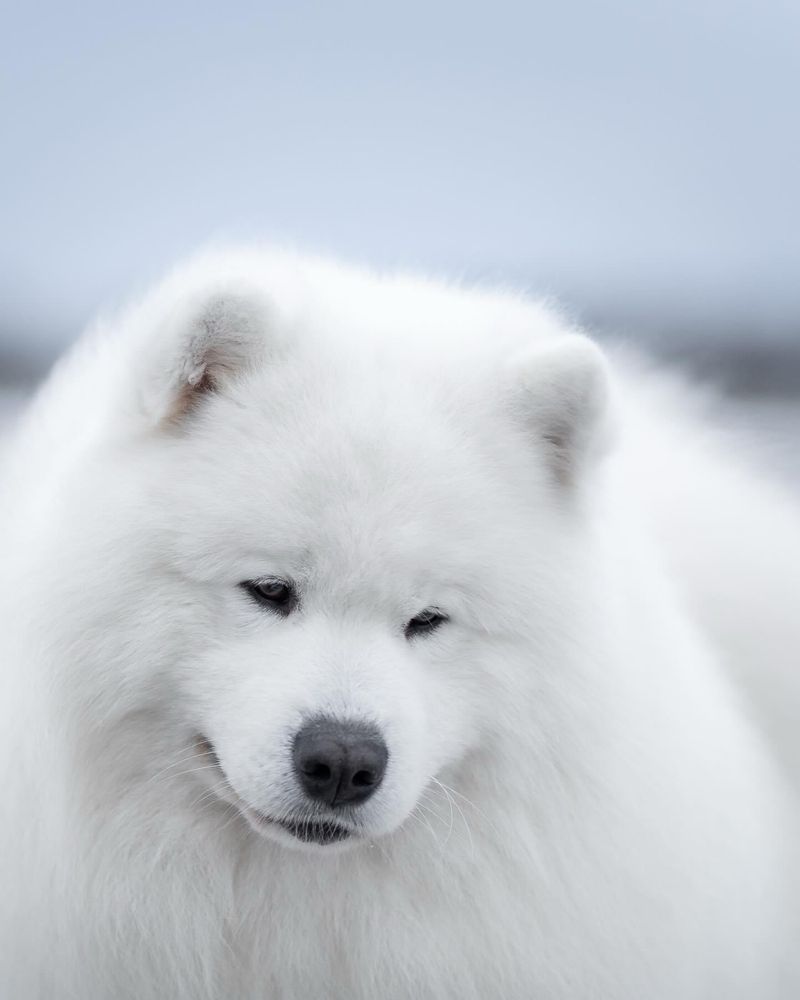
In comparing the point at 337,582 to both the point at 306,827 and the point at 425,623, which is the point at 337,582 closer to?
the point at 425,623

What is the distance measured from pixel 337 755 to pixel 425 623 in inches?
12.0

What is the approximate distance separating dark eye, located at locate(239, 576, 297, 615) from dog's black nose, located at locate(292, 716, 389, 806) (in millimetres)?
221

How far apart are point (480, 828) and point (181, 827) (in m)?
0.59

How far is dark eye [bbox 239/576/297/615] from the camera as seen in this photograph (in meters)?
2.12

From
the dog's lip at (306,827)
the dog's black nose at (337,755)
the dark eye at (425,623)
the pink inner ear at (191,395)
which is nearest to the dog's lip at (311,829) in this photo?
the dog's lip at (306,827)

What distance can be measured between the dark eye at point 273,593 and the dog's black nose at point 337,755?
0.73 ft

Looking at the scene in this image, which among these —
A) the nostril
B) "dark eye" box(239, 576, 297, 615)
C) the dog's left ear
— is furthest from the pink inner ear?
the nostril

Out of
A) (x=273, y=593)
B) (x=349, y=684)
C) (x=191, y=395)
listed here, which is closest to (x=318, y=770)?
(x=349, y=684)

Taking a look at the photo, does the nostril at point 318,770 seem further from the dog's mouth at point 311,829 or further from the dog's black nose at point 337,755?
the dog's mouth at point 311,829

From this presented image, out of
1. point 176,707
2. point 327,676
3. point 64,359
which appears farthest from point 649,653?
point 64,359

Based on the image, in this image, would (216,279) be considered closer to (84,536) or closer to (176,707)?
(84,536)

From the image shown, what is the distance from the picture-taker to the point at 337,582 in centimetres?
210

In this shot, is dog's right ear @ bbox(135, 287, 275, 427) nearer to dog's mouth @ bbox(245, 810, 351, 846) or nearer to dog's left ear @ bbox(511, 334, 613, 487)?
dog's left ear @ bbox(511, 334, 613, 487)

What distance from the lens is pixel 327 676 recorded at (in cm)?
207
